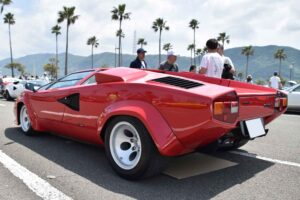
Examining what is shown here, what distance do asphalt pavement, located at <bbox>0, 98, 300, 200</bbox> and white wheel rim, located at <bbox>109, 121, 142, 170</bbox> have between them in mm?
202

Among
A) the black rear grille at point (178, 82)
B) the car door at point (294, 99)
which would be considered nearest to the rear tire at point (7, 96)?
the car door at point (294, 99)

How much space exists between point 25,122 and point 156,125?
357 centimetres

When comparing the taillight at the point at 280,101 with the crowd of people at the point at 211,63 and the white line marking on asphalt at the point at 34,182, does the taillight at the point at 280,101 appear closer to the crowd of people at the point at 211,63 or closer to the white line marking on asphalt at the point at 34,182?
the crowd of people at the point at 211,63

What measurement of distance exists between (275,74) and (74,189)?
11.3 metres

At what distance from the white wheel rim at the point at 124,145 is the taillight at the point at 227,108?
965mm

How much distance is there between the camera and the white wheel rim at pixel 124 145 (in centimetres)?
341

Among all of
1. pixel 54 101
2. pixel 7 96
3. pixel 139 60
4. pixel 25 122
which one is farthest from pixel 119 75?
pixel 7 96

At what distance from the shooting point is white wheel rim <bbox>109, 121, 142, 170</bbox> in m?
3.41

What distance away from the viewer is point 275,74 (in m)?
12.6

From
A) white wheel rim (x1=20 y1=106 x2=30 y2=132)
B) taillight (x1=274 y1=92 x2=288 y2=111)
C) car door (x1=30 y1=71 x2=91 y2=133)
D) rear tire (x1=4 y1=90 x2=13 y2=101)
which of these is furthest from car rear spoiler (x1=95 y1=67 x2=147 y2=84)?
rear tire (x1=4 y1=90 x2=13 y2=101)

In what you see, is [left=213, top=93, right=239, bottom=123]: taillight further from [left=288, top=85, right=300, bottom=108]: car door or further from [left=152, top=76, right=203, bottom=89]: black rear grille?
[left=288, top=85, right=300, bottom=108]: car door

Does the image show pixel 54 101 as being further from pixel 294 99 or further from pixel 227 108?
pixel 294 99

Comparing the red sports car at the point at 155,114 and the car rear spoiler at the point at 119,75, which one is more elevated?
the car rear spoiler at the point at 119,75

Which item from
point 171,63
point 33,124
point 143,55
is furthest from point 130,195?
point 143,55
